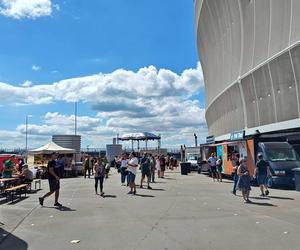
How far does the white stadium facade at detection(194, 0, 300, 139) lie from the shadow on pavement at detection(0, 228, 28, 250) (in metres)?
19.4

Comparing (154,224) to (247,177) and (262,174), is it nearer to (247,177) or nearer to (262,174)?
(247,177)

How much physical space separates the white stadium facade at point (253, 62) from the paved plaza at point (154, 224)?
40.8 ft

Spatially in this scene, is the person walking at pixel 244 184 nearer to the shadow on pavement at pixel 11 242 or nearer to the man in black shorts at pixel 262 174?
the man in black shorts at pixel 262 174

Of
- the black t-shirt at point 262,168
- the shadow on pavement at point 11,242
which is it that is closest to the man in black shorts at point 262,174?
the black t-shirt at point 262,168

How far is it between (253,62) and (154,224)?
23.8 m

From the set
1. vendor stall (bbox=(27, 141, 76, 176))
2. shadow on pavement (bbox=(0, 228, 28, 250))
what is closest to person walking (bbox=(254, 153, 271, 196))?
shadow on pavement (bbox=(0, 228, 28, 250))

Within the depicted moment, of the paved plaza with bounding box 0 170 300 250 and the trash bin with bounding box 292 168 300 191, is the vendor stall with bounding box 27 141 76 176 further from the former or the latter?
the trash bin with bounding box 292 168 300 191

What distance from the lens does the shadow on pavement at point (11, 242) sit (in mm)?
7823

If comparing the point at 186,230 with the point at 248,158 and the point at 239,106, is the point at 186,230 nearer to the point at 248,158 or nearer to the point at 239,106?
the point at 248,158

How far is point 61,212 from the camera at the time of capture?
40.8ft

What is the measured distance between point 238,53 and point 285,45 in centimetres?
1028

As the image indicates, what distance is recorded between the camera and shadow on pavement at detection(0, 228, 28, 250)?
782 centimetres

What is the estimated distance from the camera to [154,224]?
32.9 ft

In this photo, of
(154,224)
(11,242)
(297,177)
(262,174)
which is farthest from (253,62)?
(11,242)
